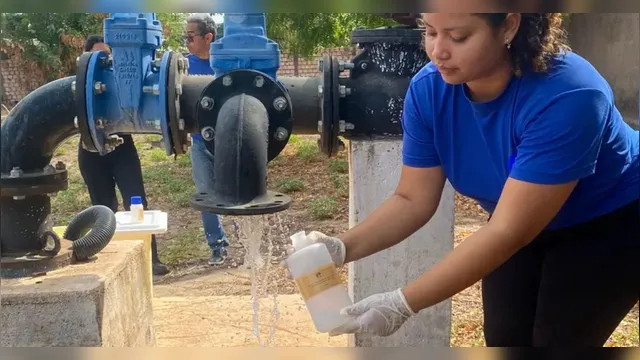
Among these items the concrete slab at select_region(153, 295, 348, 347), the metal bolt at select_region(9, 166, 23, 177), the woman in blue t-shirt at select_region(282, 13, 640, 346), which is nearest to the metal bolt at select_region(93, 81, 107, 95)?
the metal bolt at select_region(9, 166, 23, 177)

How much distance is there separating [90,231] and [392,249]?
718mm

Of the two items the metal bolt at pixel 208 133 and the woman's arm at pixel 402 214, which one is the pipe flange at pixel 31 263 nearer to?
the metal bolt at pixel 208 133

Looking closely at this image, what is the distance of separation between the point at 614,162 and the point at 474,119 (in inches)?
9.2

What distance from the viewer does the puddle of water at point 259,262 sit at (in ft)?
4.82

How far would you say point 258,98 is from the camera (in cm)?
120

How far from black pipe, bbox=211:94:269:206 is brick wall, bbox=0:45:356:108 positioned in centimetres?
33

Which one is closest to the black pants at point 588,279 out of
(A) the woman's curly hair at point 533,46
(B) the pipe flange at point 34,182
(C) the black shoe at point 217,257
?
(A) the woman's curly hair at point 533,46

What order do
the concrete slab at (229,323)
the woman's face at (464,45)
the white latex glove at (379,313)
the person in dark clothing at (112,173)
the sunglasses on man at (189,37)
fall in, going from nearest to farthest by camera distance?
the woman's face at (464,45), the white latex glove at (379,313), the sunglasses on man at (189,37), the concrete slab at (229,323), the person in dark clothing at (112,173)

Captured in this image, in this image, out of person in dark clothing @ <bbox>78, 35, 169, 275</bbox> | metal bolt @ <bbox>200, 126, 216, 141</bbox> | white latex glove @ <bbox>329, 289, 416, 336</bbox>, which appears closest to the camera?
white latex glove @ <bbox>329, 289, 416, 336</bbox>

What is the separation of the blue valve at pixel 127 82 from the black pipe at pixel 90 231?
314 millimetres

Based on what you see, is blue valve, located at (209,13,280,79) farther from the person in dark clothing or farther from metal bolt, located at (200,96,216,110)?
the person in dark clothing

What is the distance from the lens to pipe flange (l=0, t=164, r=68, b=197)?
4.31ft

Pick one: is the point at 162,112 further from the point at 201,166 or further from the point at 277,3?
the point at 277,3

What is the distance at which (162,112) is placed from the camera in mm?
1311
